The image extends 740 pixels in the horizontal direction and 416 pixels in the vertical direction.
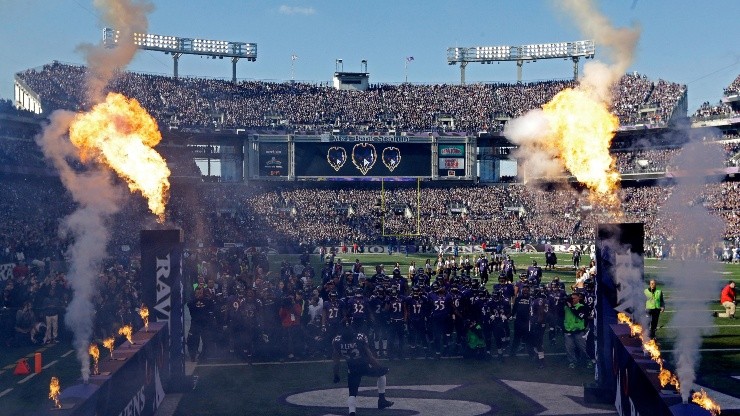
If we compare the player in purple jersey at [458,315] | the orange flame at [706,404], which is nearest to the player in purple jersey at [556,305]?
the player in purple jersey at [458,315]

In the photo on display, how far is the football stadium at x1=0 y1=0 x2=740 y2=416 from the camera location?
13.1m

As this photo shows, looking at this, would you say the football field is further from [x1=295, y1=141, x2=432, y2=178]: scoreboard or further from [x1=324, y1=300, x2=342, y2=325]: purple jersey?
[x1=295, y1=141, x2=432, y2=178]: scoreboard

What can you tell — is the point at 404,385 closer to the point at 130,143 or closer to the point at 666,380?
the point at 666,380

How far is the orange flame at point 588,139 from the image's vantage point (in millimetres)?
14086

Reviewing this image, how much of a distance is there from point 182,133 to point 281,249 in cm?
1677

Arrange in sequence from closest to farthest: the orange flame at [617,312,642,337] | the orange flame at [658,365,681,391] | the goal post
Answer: the orange flame at [658,365,681,391] → the orange flame at [617,312,642,337] → the goal post

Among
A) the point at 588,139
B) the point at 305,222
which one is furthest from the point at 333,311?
the point at 305,222

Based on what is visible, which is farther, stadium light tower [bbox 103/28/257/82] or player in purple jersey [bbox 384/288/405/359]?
stadium light tower [bbox 103/28/257/82]

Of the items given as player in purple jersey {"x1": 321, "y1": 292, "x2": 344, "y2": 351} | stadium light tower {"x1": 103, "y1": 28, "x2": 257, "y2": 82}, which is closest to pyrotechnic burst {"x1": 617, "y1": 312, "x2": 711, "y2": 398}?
player in purple jersey {"x1": 321, "y1": 292, "x2": 344, "y2": 351}

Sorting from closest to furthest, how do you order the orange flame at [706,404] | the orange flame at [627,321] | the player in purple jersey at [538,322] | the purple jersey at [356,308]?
the orange flame at [706,404] < the orange flame at [627,321] < the purple jersey at [356,308] < the player in purple jersey at [538,322]

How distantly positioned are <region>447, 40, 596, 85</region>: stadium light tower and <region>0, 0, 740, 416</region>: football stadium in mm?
11773

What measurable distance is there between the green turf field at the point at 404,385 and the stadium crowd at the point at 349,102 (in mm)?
48660

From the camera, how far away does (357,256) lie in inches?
2013

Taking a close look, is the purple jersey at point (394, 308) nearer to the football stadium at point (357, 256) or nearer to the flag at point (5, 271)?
the football stadium at point (357, 256)
